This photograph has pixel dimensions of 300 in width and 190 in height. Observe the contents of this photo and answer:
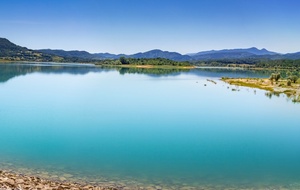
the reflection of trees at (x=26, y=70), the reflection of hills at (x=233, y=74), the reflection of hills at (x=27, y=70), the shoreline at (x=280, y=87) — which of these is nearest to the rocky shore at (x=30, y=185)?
the shoreline at (x=280, y=87)

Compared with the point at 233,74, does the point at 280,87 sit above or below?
above

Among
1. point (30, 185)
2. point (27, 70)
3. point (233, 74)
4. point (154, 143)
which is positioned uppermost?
point (30, 185)

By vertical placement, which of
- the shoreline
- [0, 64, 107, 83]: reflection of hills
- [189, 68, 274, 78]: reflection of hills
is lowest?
[189, 68, 274, 78]: reflection of hills

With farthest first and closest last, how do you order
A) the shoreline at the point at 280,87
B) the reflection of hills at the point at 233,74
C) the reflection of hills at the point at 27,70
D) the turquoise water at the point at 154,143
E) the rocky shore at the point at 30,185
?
the reflection of hills at the point at 233,74 < the reflection of hills at the point at 27,70 < the shoreline at the point at 280,87 < the turquoise water at the point at 154,143 < the rocky shore at the point at 30,185

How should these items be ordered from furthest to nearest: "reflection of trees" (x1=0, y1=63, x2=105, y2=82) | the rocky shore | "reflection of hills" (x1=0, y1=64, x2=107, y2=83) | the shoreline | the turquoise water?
"reflection of trees" (x1=0, y1=63, x2=105, y2=82) → "reflection of hills" (x1=0, y1=64, x2=107, y2=83) → the shoreline → the turquoise water → the rocky shore

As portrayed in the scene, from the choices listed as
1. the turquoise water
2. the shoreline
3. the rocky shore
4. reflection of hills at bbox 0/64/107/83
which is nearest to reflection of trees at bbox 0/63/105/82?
reflection of hills at bbox 0/64/107/83

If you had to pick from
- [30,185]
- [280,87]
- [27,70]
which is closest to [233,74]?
[280,87]

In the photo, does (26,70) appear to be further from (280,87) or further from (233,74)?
(280,87)

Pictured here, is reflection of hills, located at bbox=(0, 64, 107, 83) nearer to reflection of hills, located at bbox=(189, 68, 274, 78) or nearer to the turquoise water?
reflection of hills, located at bbox=(189, 68, 274, 78)

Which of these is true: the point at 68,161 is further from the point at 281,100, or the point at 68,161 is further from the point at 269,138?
the point at 281,100

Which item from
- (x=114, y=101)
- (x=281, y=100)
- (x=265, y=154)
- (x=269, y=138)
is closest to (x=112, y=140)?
(x=265, y=154)

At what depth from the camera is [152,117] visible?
22.7 metres

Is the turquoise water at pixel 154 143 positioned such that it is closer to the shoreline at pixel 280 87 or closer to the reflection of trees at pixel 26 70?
the shoreline at pixel 280 87

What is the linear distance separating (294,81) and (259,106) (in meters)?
29.6
